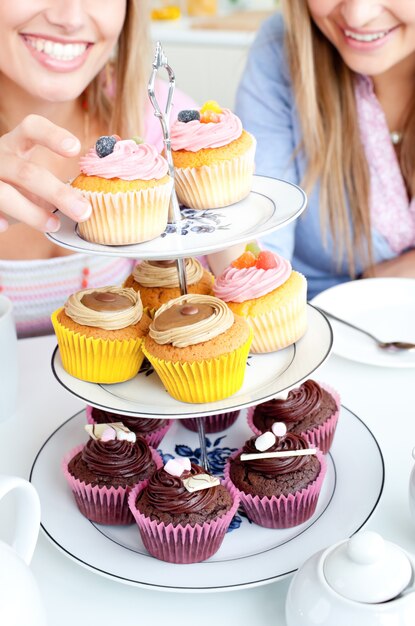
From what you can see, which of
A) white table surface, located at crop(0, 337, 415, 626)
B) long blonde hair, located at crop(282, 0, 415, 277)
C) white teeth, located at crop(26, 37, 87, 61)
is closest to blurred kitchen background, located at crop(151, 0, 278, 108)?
long blonde hair, located at crop(282, 0, 415, 277)

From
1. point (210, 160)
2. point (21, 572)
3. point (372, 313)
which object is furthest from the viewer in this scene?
point (372, 313)

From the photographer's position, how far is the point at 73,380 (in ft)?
3.44

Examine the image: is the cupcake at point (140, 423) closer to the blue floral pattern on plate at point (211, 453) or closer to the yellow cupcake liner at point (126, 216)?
the blue floral pattern on plate at point (211, 453)

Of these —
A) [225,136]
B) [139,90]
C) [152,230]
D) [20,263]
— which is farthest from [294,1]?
[152,230]

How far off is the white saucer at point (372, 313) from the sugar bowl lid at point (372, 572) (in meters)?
0.67

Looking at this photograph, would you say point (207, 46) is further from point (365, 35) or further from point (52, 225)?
point (52, 225)

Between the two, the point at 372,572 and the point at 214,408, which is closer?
the point at 372,572

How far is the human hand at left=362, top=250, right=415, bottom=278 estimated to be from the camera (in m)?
2.10

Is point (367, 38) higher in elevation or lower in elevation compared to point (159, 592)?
higher

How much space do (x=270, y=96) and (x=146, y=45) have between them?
1.54 feet

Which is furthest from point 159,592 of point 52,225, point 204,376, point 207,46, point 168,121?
point 207,46

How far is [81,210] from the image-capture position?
3.07 ft

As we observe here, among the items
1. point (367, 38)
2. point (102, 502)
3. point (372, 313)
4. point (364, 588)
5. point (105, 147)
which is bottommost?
point (372, 313)

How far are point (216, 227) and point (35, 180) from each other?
0.28 m
